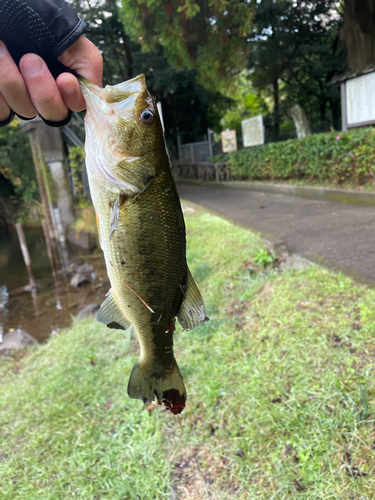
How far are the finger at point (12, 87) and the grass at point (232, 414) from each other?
99.9 inches

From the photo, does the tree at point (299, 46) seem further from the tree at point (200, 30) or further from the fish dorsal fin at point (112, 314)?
the fish dorsal fin at point (112, 314)

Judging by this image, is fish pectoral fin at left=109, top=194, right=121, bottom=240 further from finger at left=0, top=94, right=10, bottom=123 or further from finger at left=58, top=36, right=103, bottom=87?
finger at left=0, top=94, right=10, bottom=123

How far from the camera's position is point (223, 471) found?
2.53 metres

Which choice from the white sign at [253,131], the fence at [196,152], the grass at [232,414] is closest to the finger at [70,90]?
the grass at [232,414]

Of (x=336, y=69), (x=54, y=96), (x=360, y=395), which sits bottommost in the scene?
(x=360, y=395)

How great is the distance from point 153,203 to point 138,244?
0.17 m

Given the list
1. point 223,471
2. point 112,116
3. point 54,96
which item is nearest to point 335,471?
point 223,471

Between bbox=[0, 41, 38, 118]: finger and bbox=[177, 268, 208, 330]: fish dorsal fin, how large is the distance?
0.95 metres

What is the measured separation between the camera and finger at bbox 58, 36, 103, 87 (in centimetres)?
141

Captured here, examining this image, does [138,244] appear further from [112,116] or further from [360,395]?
[360,395]

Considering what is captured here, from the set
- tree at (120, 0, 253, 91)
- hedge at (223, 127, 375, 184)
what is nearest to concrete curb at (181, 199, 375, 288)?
hedge at (223, 127, 375, 184)

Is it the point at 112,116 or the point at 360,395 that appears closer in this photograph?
the point at 112,116

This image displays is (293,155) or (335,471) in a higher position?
(293,155)

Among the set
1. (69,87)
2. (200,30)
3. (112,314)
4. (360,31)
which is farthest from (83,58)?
(360,31)
